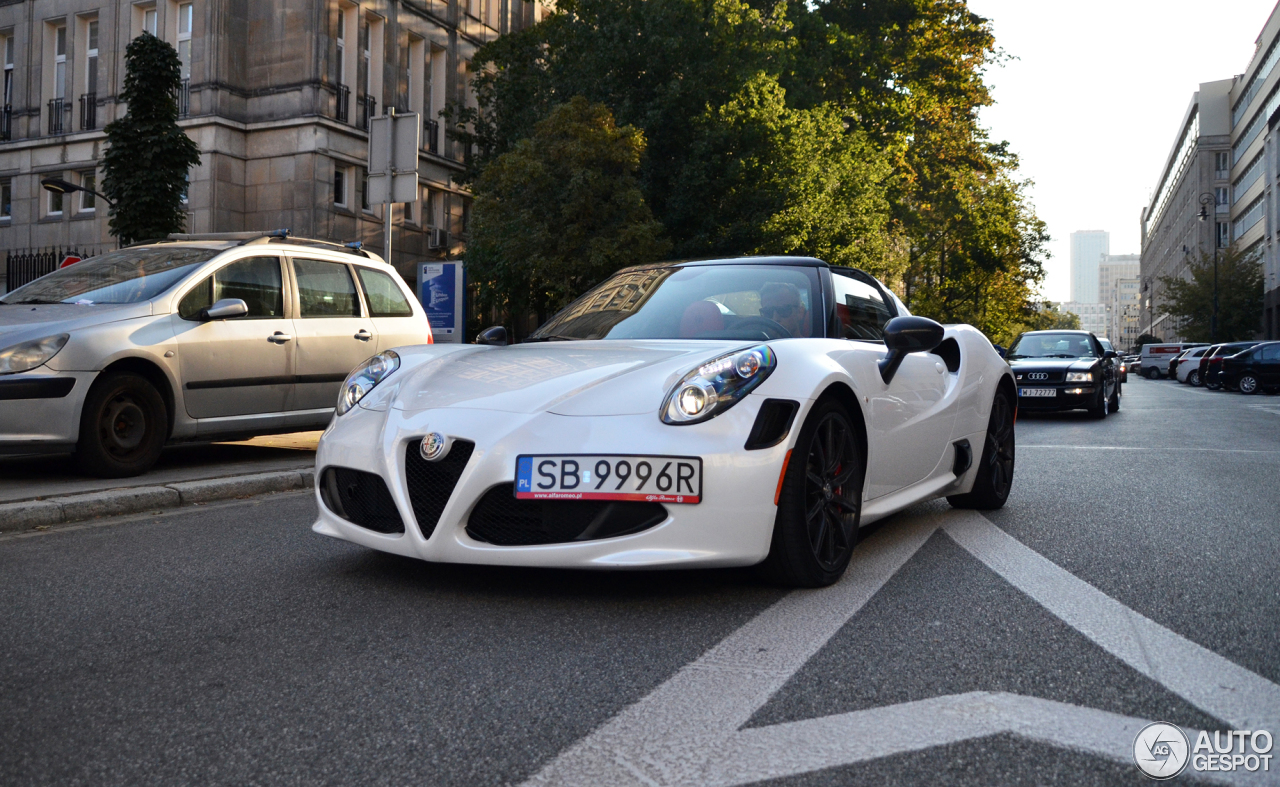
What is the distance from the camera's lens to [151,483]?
260 inches

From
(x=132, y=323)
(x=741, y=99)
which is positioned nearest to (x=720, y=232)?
(x=741, y=99)

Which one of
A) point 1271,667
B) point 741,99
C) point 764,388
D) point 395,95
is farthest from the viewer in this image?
point 395,95

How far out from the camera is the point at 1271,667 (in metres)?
2.97

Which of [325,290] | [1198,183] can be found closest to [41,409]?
[325,290]

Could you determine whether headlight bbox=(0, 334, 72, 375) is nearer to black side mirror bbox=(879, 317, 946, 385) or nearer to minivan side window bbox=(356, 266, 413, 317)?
minivan side window bbox=(356, 266, 413, 317)

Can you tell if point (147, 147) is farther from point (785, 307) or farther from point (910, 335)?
point (910, 335)

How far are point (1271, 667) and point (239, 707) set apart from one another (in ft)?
8.66

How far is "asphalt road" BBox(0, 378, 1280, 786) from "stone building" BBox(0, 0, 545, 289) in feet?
84.0

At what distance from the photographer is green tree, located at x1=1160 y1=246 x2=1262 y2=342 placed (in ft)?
213

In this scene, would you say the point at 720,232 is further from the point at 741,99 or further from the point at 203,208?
the point at 203,208

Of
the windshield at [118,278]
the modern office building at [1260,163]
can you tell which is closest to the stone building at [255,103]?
the windshield at [118,278]

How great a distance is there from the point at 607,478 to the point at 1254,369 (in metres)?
32.1

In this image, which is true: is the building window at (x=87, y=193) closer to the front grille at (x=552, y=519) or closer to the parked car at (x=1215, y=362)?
the front grille at (x=552, y=519)

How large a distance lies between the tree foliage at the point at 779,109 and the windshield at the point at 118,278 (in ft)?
63.3
